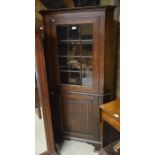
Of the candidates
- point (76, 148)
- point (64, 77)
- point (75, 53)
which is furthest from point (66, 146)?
point (75, 53)

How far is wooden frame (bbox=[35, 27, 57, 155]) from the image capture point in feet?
6.01

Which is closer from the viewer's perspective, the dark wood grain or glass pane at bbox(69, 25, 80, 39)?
the dark wood grain

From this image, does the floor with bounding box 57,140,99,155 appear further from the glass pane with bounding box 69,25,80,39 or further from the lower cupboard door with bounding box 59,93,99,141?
the glass pane with bounding box 69,25,80,39

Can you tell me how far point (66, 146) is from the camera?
238cm

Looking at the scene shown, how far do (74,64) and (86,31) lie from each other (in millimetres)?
398

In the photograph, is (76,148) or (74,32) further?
(76,148)

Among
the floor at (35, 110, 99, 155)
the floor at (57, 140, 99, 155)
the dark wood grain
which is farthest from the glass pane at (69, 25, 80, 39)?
the floor at (57, 140, 99, 155)

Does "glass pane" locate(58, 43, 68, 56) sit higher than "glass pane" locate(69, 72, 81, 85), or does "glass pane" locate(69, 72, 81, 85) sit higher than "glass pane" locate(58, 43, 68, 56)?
"glass pane" locate(58, 43, 68, 56)

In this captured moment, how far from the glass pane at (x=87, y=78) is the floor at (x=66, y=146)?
63 cm

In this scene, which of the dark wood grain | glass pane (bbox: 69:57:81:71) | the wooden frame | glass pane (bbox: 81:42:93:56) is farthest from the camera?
glass pane (bbox: 69:57:81:71)

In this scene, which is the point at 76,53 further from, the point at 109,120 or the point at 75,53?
the point at 109,120
